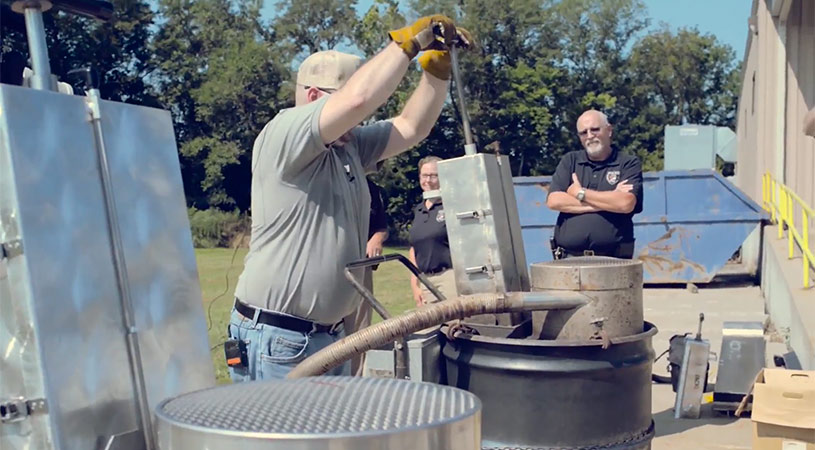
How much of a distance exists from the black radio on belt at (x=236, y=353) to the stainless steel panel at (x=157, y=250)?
2.71 feet

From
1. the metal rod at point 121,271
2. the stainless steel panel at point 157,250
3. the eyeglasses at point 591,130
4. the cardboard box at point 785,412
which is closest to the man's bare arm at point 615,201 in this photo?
the eyeglasses at point 591,130

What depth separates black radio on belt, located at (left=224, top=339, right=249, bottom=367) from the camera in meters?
2.88

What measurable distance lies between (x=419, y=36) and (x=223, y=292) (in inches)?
290

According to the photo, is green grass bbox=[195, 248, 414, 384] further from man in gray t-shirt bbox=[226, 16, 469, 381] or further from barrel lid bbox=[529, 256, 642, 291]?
barrel lid bbox=[529, 256, 642, 291]

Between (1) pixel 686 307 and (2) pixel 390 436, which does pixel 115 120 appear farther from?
(1) pixel 686 307

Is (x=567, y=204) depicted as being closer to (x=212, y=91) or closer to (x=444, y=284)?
(x=444, y=284)

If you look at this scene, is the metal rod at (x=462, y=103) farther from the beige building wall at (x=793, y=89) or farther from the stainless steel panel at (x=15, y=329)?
the beige building wall at (x=793, y=89)

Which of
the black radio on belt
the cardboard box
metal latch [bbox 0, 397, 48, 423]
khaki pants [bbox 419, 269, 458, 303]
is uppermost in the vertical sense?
metal latch [bbox 0, 397, 48, 423]

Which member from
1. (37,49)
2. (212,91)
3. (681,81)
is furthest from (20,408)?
(681,81)

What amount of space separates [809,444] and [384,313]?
97.0 inches

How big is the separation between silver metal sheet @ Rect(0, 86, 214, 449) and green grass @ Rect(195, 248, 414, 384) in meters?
4.39

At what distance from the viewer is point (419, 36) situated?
8.18ft

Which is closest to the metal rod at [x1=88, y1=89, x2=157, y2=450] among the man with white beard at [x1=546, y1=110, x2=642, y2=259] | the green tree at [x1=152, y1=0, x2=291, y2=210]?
the man with white beard at [x1=546, y1=110, x2=642, y2=259]

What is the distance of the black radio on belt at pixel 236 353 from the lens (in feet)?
9.45
